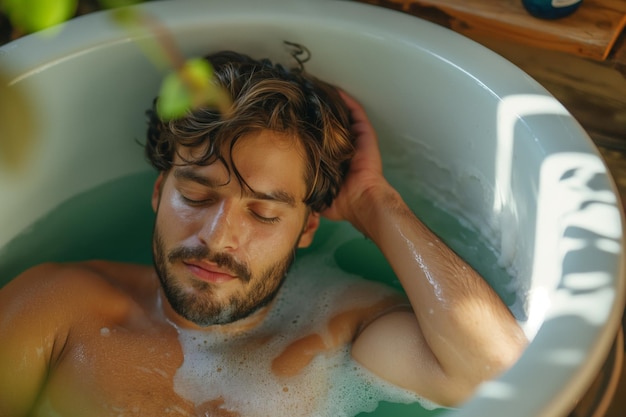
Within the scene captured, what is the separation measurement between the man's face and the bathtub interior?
0.29m

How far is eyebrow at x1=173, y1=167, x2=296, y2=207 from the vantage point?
45.7 inches

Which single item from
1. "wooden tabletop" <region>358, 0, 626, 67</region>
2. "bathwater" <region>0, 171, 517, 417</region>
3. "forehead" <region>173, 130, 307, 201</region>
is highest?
"wooden tabletop" <region>358, 0, 626, 67</region>

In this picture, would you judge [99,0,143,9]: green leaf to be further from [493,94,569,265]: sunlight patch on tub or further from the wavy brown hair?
[493,94,569,265]: sunlight patch on tub

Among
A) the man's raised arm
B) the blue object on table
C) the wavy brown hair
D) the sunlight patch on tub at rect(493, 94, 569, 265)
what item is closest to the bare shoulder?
the wavy brown hair

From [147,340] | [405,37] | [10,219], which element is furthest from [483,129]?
[10,219]

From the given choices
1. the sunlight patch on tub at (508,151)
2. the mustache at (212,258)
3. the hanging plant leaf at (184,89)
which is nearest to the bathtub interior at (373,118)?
the sunlight patch on tub at (508,151)

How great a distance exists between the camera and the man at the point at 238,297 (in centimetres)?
113

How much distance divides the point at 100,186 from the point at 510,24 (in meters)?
0.92

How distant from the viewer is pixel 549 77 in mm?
1479

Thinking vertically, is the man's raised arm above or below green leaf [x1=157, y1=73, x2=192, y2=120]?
below

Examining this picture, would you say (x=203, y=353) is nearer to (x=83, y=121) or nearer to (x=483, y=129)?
(x=83, y=121)

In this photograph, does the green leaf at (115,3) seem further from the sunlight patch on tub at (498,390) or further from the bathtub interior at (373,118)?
the bathtub interior at (373,118)

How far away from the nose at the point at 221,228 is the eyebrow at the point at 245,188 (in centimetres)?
3

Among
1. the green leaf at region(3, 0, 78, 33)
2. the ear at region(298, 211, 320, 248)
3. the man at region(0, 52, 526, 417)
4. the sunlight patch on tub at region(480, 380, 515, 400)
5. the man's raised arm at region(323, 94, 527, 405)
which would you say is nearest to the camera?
the green leaf at region(3, 0, 78, 33)
